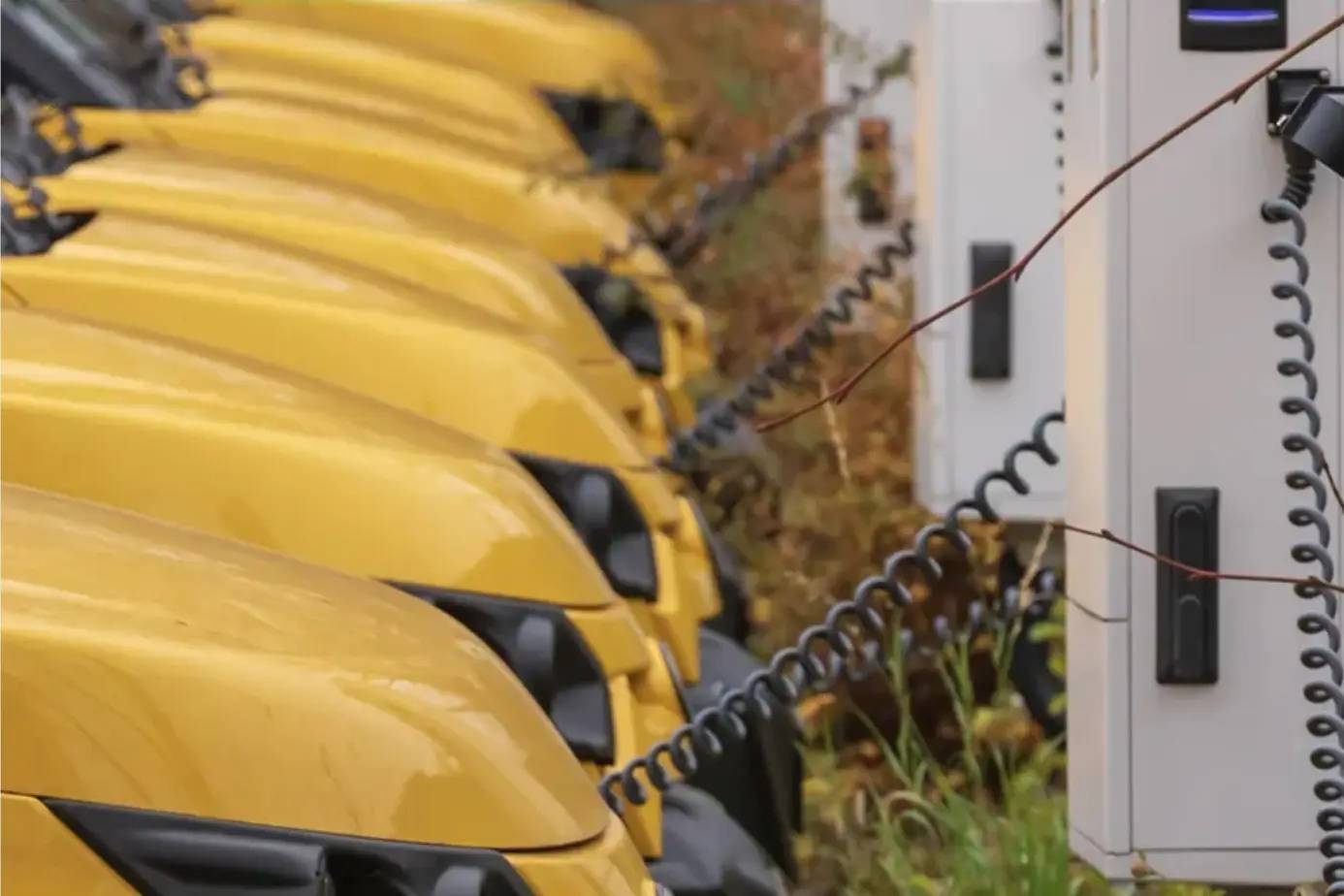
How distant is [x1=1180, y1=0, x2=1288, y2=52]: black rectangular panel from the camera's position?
2.75 metres

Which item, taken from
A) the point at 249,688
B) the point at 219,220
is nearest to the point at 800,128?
the point at 219,220

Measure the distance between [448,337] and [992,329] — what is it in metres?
2.07

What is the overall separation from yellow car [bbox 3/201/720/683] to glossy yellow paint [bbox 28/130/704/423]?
174mm

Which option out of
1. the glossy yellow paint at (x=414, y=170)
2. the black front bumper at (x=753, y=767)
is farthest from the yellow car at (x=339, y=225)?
the black front bumper at (x=753, y=767)

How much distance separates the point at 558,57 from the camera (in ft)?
23.8

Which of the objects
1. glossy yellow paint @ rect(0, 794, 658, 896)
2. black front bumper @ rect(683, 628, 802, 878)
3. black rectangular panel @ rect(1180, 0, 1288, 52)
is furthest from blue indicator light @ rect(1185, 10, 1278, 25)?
glossy yellow paint @ rect(0, 794, 658, 896)

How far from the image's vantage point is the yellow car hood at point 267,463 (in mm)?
2389

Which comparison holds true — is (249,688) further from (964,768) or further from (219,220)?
(964,768)

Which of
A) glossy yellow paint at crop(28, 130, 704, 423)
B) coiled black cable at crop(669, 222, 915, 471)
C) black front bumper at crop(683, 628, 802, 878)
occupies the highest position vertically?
glossy yellow paint at crop(28, 130, 704, 423)

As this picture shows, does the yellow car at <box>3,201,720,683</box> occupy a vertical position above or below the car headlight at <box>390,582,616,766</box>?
above

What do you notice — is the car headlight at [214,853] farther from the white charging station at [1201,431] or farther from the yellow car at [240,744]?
the white charging station at [1201,431]

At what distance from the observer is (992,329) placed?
5000 mm

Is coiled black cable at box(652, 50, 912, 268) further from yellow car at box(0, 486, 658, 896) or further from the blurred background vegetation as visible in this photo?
yellow car at box(0, 486, 658, 896)

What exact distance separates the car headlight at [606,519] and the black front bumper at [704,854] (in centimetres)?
36
